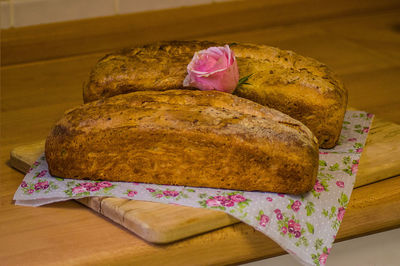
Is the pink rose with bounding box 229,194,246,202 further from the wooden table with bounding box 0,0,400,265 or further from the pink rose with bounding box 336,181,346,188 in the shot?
the pink rose with bounding box 336,181,346,188

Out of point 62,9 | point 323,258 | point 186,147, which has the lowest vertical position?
point 323,258

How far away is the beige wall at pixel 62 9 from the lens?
1.54 meters

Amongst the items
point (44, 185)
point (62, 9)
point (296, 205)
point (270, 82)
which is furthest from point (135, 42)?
point (296, 205)

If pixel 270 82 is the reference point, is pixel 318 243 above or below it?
below

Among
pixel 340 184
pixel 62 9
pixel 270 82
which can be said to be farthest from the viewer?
pixel 62 9

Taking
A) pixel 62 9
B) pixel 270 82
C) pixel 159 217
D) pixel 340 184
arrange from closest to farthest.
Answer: pixel 159 217 < pixel 340 184 < pixel 270 82 < pixel 62 9

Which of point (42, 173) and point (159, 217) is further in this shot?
point (42, 173)

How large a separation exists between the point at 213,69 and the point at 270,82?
4.4 inches

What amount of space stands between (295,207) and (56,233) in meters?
0.32

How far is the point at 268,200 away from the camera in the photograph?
2.84 feet

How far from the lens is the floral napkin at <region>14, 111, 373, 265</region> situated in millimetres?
841

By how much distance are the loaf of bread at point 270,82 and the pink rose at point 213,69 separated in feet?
0.15

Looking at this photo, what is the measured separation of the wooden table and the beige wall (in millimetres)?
28

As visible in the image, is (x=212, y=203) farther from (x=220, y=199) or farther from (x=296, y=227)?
(x=296, y=227)
